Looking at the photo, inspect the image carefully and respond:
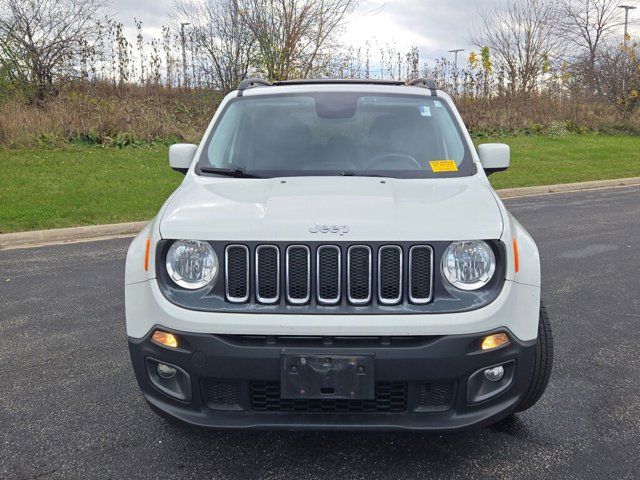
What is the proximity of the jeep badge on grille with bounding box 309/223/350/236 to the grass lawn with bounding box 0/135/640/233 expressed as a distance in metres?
6.86

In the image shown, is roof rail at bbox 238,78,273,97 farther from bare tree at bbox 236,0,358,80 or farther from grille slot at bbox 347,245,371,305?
bare tree at bbox 236,0,358,80

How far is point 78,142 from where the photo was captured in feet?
47.7

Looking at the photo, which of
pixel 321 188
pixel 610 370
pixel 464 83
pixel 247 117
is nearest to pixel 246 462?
pixel 321 188

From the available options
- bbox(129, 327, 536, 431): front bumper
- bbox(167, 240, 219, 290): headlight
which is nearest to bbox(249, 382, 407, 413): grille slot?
bbox(129, 327, 536, 431): front bumper

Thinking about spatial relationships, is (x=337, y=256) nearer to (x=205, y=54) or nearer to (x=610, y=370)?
(x=610, y=370)

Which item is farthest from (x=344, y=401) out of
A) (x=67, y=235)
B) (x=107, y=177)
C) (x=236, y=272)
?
(x=107, y=177)

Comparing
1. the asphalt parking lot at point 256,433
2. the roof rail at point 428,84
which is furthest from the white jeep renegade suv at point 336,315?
the roof rail at point 428,84

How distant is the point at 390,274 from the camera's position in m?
2.41

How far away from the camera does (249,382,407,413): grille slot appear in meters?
2.39

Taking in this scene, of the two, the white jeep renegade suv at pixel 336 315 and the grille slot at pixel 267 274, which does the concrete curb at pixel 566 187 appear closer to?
the white jeep renegade suv at pixel 336 315

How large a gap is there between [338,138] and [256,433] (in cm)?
176

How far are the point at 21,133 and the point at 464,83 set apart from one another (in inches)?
647

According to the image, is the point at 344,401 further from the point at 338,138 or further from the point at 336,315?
the point at 338,138

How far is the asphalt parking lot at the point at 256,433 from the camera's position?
265 cm
